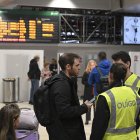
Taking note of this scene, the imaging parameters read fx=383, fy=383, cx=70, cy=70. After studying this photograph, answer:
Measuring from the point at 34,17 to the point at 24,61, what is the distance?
1.57 metres

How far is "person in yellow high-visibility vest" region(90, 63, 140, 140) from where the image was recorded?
299 cm

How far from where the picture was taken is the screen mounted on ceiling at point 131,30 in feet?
47.4

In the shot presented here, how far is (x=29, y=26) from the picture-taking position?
516 inches

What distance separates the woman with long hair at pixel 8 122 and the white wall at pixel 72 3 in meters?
10.8

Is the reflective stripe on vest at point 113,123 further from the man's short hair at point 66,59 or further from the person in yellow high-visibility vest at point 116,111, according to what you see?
the man's short hair at point 66,59

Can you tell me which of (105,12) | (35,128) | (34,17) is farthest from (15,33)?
(35,128)

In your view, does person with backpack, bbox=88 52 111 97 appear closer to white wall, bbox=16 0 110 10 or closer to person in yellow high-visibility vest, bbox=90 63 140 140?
person in yellow high-visibility vest, bbox=90 63 140 140

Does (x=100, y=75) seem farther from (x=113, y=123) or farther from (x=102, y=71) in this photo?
(x=113, y=123)

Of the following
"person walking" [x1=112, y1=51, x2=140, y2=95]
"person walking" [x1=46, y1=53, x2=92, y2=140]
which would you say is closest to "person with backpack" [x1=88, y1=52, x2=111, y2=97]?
"person walking" [x1=112, y1=51, x2=140, y2=95]

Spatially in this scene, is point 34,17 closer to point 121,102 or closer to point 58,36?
point 58,36

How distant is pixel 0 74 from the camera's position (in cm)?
1288

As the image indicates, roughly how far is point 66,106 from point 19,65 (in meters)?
9.93

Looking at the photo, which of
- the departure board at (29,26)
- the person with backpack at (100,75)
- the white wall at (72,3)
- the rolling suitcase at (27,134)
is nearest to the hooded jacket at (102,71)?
the person with backpack at (100,75)

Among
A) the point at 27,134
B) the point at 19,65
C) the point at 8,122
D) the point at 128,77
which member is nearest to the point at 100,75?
the point at 128,77
